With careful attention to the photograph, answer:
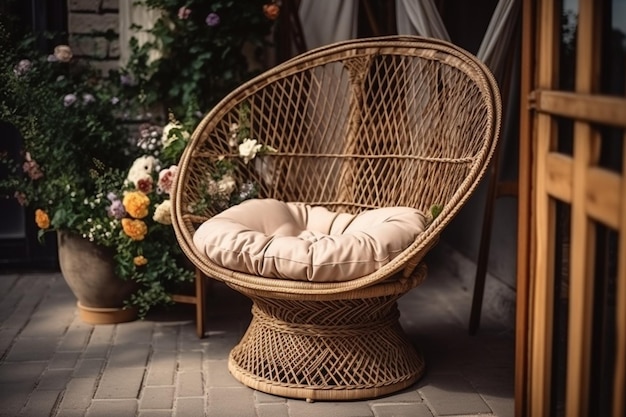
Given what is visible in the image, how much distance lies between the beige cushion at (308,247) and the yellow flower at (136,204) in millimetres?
494

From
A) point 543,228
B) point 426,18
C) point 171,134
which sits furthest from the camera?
point 426,18

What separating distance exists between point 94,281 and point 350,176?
1.09 metres

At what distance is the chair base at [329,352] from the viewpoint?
2.82 m

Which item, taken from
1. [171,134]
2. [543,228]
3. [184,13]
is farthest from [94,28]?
[543,228]

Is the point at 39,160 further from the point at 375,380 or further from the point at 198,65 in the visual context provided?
the point at 375,380

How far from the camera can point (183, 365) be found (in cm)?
315

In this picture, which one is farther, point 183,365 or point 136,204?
point 136,204

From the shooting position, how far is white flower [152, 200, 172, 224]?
11.1 feet

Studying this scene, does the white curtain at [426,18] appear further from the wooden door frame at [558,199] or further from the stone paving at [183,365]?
the wooden door frame at [558,199]

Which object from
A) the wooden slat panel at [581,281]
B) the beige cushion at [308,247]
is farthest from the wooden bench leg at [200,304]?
the wooden slat panel at [581,281]

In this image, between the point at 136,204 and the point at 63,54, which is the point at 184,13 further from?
the point at 136,204

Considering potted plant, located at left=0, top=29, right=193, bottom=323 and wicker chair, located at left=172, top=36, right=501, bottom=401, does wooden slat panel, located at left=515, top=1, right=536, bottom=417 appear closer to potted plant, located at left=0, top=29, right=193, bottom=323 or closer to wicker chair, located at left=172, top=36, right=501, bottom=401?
wicker chair, located at left=172, top=36, right=501, bottom=401

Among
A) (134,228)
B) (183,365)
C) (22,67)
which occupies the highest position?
(22,67)

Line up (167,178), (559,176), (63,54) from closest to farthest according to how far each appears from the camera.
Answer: (559,176), (167,178), (63,54)
